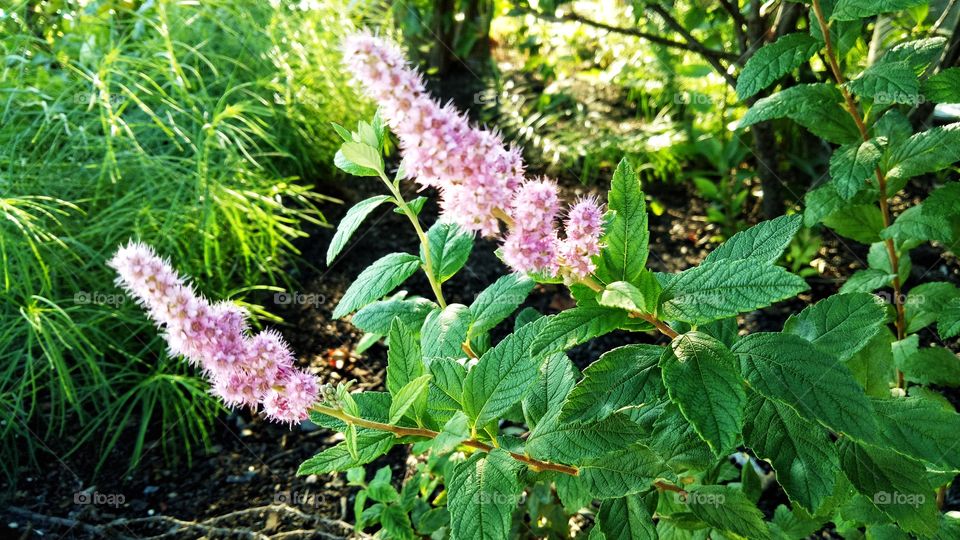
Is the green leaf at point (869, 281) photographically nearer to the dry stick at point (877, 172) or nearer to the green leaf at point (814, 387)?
the dry stick at point (877, 172)

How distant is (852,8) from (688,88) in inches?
103

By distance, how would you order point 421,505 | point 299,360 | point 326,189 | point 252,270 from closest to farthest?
1. point 421,505
2. point 299,360
3. point 252,270
4. point 326,189

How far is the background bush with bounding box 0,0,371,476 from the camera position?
2742 mm

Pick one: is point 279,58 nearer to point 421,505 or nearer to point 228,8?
point 228,8

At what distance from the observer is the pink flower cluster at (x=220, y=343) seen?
3.56 ft

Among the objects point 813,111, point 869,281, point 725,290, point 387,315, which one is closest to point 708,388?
point 725,290

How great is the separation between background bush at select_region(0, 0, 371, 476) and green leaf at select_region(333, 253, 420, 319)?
1.40 metres

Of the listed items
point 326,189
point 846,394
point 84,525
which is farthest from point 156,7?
point 846,394

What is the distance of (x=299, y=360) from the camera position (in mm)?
2967

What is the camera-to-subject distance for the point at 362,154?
124cm

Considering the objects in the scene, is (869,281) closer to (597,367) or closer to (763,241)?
(763,241)
